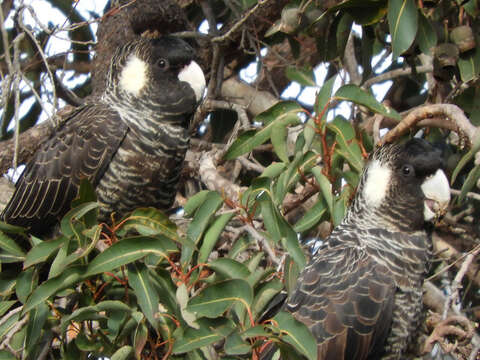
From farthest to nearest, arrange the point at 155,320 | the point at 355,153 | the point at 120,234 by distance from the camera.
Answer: the point at 355,153 → the point at 120,234 → the point at 155,320

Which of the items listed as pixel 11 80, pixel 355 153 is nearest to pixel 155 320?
pixel 355 153

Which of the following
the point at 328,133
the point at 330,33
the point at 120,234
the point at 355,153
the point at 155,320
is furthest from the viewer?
the point at 330,33

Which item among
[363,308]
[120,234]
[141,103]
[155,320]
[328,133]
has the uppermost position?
[141,103]

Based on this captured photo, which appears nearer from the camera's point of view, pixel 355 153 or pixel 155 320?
pixel 155 320

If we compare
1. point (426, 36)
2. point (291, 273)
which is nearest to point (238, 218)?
point (291, 273)

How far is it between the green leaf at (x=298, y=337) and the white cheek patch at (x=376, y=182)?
2.74 feet

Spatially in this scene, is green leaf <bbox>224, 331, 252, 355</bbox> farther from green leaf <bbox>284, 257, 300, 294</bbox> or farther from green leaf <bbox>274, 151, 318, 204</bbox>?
green leaf <bbox>274, 151, 318, 204</bbox>

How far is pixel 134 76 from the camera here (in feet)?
9.69

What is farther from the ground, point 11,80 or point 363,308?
point 11,80

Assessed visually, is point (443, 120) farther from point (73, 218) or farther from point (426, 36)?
point (73, 218)

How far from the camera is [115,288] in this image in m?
2.15

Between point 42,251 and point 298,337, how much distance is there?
0.74m

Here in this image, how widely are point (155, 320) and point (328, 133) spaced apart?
41.0 inches

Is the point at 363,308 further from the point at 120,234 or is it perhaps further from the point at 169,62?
the point at 169,62
